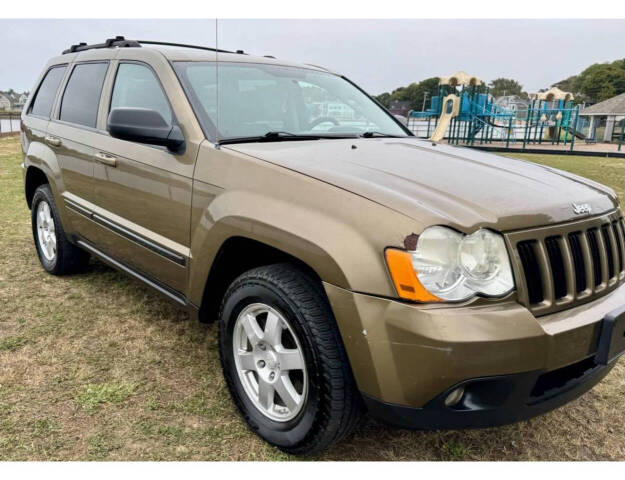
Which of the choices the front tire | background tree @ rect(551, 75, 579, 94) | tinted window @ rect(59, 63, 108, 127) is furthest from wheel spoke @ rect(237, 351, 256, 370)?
background tree @ rect(551, 75, 579, 94)

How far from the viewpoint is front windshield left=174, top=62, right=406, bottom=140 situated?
277cm

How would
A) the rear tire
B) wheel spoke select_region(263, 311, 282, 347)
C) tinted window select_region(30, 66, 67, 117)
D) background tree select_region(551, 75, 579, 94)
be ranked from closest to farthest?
1. wheel spoke select_region(263, 311, 282, 347)
2. the rear tire
3. tinted window select_region(30, 66, 67, 117)
4. background tree select_region(551, 75, 579, 94)

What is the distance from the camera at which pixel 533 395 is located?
1.92 metres

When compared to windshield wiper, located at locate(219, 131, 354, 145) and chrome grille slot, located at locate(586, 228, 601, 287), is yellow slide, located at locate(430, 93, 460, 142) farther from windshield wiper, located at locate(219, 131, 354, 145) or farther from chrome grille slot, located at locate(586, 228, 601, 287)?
chrome grille slot, located at locate(586, 228, 601, 287)

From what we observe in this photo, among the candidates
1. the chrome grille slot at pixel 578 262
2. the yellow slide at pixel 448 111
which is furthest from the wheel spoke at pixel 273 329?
the yellow slide at pixel 448 111

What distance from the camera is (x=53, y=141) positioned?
13.0 ft

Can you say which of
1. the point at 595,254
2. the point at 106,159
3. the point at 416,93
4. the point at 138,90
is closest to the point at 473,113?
the point at 138,90

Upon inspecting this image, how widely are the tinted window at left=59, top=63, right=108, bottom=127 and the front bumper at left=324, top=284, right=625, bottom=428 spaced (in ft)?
8.34

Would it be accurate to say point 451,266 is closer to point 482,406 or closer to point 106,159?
point 482,406

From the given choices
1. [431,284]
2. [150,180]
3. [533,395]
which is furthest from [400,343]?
[150,180]

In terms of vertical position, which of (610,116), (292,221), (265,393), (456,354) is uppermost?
(610,116)

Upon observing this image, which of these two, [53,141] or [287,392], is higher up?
[53,141]

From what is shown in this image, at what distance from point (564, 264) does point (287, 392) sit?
3.95ft

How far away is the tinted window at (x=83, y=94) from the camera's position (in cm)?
358
